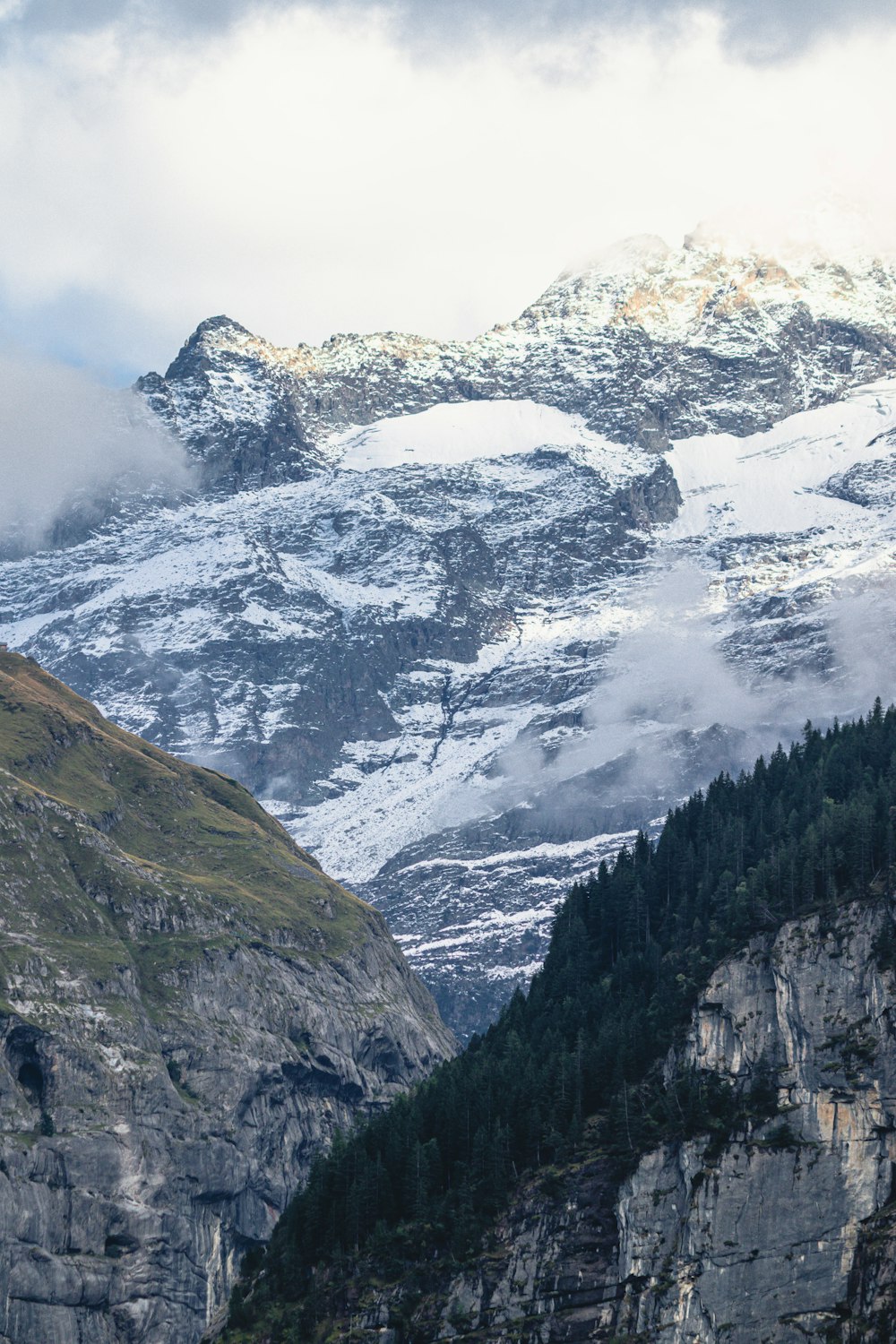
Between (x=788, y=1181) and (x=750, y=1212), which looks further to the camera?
(x=788, y=1181)

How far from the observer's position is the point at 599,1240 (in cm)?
18312

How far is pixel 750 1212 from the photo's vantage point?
17600 cm

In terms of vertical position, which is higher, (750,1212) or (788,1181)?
(788,1181)

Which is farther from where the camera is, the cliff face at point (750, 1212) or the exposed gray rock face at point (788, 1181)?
the exposed gray rock face at point (788, 1181)

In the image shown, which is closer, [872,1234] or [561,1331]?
[872,1234]

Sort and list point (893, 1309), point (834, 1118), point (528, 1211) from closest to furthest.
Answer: point (893, 1309) < point (834, 1118) < point (528, 1211)

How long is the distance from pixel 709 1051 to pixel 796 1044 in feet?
26.4

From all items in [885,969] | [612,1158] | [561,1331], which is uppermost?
[885,969]

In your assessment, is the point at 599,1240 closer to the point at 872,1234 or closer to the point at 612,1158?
the point at 612,1158

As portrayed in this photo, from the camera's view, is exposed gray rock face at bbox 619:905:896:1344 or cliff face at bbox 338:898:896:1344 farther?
exposed gray rock face at bbox 619:905:896:1344

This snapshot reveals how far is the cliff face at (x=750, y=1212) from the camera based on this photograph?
171 metres

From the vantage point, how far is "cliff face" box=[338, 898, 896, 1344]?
17100 centimetres

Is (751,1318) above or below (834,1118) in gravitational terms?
below

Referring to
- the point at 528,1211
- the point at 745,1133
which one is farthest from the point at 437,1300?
the point at 745,1133
